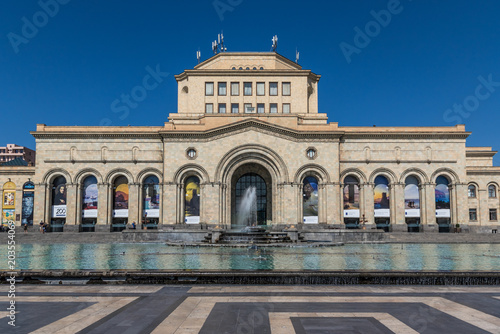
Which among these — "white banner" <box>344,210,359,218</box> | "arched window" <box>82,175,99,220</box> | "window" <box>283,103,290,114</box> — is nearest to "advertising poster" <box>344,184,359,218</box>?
"white banner" <box>344,210,359,218</box>

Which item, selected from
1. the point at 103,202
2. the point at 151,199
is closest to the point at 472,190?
the point at 151,199

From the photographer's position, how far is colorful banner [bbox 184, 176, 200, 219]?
1565 inches

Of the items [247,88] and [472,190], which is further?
[472,190]

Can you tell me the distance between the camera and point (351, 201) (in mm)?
40844

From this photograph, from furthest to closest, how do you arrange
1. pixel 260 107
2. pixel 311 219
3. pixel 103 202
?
pixel 260 107, pixel 103 202, pixel 311 219

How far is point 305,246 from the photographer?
79.5 feet

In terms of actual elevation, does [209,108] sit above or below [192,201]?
above

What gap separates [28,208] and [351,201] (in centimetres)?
3416

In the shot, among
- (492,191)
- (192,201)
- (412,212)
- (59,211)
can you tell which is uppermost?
(492,191)

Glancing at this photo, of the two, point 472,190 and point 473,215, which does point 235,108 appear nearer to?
point 472,190

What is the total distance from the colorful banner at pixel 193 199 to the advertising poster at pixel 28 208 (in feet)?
55.7

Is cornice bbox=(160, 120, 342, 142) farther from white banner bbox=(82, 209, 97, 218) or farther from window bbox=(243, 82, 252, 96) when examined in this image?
white banner bbox=(82, 209, 97, 218)

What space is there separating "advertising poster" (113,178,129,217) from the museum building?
0.34 feet

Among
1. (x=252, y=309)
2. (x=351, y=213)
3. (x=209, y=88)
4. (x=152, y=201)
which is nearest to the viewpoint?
(x=252, y=309)
